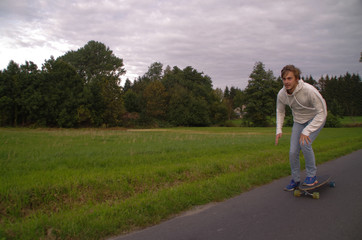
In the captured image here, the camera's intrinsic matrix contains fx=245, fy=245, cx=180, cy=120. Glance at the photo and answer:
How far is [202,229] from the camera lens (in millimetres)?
3275

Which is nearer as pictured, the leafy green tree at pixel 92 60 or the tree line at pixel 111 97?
the tree line at pixel 111 97

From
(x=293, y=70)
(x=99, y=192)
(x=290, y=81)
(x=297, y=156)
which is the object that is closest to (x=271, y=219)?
(x=297, y=156)

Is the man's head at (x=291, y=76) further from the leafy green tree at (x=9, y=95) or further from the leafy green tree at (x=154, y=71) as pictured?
the leafy green tree at (x=154, y=71)

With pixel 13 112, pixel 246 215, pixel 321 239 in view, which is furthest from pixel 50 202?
pixel 13 112

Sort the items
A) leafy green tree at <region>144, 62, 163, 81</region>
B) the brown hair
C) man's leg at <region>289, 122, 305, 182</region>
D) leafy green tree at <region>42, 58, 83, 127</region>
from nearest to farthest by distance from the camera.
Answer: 1. the brown hair
2. man's leg at <region>289, 122, 305, 182</region>
3. leafy green tree at <region>42, 58, 83, 127</region>
4. leafy green tree at <region>144, 62, 163, 81</region>

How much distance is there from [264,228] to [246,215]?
1.66 ft

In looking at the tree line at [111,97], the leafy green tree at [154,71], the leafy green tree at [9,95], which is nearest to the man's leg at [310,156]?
the tree line at [111,97]

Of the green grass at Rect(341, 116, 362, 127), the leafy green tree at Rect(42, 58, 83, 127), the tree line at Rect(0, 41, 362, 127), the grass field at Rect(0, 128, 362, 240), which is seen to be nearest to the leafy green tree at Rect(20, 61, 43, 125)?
the tree line at Rect(0, 41, 362, 127)

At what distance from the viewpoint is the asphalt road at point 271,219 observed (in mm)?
3053

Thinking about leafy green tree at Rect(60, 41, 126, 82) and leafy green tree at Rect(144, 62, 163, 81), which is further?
leafy green tree at Rect(144, 62, 163, 81)

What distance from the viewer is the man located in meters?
4.50

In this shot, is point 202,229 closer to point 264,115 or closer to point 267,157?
point 267,157

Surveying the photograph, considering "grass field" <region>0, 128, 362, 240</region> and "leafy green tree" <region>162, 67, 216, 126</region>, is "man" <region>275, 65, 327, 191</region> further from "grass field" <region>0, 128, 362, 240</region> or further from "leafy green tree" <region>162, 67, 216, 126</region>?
"leafy green tree" <region>162, 67, 216, 126</region>

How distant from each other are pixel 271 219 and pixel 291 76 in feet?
8.51
